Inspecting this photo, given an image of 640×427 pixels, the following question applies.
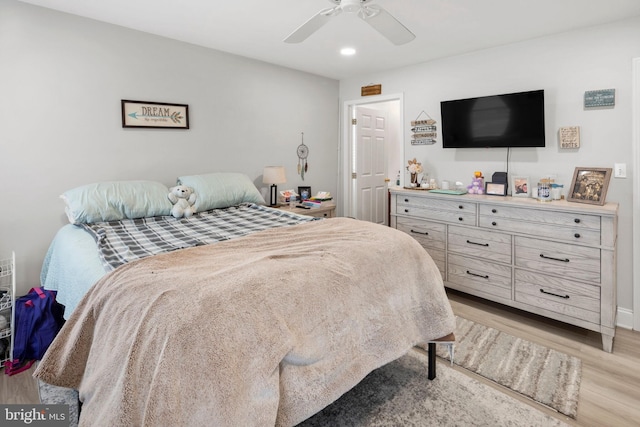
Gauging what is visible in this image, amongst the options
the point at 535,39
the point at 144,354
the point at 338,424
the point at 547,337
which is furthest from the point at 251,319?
the point at 535,39

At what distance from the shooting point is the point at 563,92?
9.91ft

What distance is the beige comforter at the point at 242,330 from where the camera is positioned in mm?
1095

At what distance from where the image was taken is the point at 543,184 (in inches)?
117

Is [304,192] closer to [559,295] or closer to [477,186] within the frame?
[477,186]

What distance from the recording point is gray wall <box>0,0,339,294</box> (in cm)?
255

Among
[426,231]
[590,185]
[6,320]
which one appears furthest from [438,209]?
[6,320]

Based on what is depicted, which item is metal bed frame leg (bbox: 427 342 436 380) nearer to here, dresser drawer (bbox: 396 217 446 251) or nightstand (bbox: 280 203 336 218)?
dresser drawer (bbox: 396 217 446 251)

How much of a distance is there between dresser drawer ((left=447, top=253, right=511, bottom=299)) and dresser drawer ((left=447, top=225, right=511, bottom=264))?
0.06m

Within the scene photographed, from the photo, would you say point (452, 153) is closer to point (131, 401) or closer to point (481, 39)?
point (481, 39)

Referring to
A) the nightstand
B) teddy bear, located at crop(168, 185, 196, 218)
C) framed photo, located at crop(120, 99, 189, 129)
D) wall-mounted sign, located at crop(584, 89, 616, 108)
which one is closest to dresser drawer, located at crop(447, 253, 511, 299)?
the nightstand

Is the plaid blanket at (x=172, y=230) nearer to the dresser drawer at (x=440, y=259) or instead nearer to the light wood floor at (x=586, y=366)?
A: the light wood floor at (x=586, y=366)

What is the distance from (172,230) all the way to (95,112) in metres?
1.34

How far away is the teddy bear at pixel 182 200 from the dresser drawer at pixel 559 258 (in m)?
2.73

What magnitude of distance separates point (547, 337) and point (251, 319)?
97.6 inches
